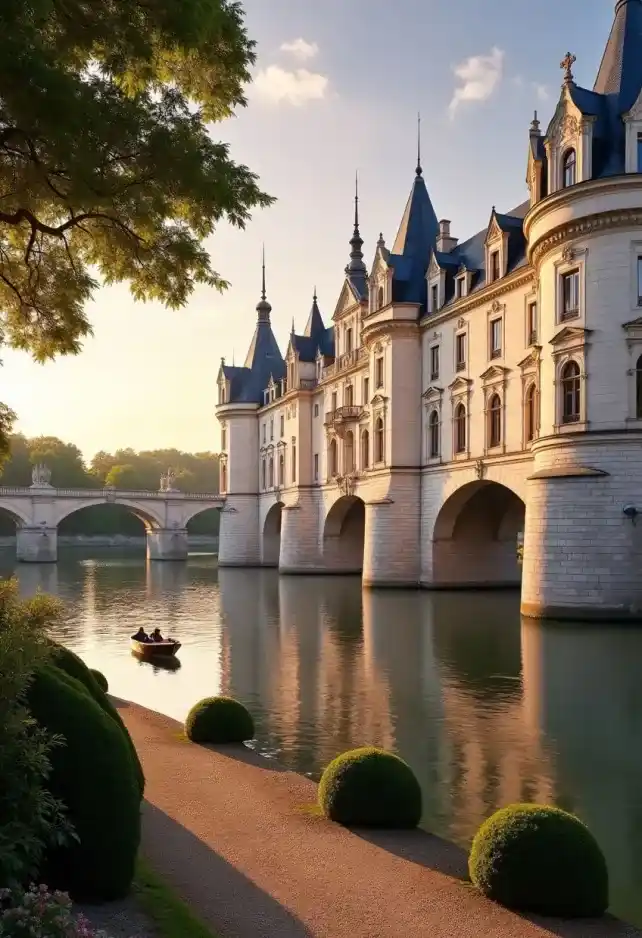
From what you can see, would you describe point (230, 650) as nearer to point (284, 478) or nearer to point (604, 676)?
point (604, 676)

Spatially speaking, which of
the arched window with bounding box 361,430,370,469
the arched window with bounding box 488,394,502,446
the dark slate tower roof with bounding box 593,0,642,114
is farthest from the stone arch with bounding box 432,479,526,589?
the dark slate tower roof with bounding box 593,0,642,114

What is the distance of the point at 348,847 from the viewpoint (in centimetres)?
895

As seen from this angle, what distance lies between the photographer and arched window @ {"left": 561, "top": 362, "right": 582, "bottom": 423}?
102 ft

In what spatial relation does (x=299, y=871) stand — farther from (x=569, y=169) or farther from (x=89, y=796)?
(x=569, y=169)

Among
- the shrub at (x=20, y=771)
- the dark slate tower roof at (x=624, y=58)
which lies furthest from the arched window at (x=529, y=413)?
the shrub at (x=20, y=771)

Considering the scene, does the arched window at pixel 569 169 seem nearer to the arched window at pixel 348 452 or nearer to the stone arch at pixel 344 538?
the arched window at pixel 348 452

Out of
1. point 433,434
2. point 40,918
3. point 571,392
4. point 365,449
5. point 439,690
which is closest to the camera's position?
point 40,918

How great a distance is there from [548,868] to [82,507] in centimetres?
8196

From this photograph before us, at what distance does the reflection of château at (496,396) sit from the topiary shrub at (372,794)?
21.0m

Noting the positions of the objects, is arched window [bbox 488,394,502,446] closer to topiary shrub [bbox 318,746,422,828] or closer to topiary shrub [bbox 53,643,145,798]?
topiary shrub [bbox 318,746,422,828]

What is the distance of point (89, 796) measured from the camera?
6777 millimetres

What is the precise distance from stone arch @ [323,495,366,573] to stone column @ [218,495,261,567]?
15.3 meters

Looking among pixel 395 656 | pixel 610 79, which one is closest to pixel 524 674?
pixel 395 656

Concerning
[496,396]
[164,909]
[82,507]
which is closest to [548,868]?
[164,909]
